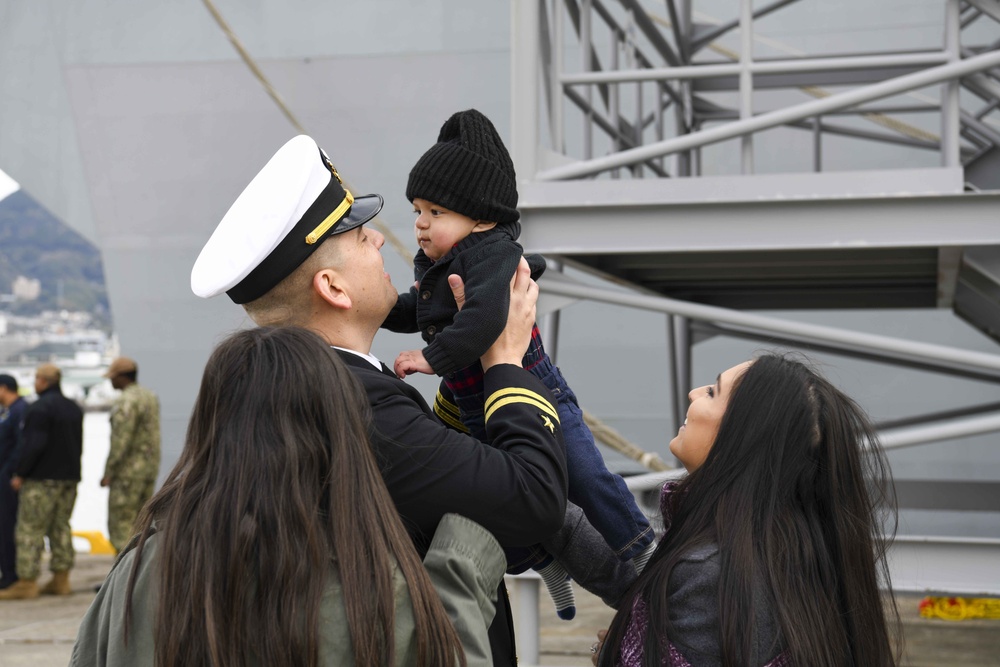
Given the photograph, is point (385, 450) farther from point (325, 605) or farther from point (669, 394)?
point (669, 394)

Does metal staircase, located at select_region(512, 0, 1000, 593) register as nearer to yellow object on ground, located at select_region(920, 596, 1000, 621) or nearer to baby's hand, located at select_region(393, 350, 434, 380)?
yellow object on ground, located at select_region(920, 596, 1000, 621)

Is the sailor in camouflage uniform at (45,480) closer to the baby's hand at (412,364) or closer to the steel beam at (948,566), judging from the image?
the steel beam at (948,566)

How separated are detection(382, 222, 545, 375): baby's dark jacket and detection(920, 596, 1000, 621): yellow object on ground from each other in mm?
4432

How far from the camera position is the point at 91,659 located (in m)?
1.34

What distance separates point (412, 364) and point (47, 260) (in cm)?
1024

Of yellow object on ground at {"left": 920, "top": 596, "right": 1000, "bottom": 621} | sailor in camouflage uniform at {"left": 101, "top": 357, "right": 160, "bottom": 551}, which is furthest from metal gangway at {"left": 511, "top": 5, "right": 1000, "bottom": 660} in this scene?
sailor in camouflage uniform at {"left": 101, "top": 357, "right": 160, "bottom": 551}

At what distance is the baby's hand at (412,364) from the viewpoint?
5.78ft

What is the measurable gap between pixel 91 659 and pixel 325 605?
33 cm

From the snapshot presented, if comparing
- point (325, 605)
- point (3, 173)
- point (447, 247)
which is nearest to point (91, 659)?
point (325, 605)

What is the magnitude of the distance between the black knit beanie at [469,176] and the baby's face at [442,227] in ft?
0.06

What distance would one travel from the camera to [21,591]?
7.63 metres

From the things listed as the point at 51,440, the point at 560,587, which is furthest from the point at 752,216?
the point at 51,440

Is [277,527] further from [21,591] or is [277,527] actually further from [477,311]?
[21,591]

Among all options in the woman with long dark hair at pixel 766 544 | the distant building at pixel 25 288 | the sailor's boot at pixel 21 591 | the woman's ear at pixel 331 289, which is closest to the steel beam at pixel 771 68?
the woman with long dark hair at pixel 766 544
